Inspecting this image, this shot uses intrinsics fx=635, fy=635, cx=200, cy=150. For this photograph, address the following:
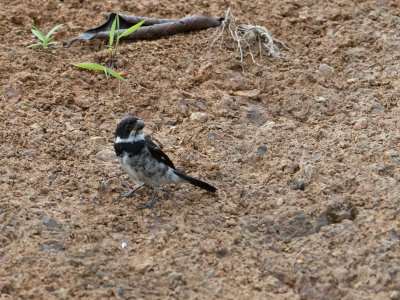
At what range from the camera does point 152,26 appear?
7273 millimetres

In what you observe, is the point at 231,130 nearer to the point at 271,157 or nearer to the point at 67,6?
the point at 271,157

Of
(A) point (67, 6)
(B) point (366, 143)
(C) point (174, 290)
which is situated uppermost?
(A) point (67, 6)

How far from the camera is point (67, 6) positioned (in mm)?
7648

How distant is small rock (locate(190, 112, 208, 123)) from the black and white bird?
891 mm

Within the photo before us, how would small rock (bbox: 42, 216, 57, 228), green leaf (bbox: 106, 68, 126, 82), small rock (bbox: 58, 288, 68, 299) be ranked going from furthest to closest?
green leaf (bbox: 106, 68, 126, 82) → small rock (bbox: 42, 216, 57, 228) → small rock (bbox: 58, 288, 68, 299)

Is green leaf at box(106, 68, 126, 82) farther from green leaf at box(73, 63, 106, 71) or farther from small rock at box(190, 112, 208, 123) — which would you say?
small rock at box(190, 112, 208, 123)

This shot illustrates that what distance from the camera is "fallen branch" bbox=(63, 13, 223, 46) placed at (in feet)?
23.6

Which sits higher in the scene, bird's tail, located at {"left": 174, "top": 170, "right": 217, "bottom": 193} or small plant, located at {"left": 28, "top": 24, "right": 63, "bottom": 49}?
small plant, located at {"left": 28, "top": 24, "right": 63, "bottom": 49}

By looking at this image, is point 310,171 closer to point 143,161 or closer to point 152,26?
point 143,161

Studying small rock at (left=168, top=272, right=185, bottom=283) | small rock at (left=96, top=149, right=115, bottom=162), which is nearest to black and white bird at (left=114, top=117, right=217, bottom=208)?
small rock at (left=96, top=149, right=115, bottom=162)

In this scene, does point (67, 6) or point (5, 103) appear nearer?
point (5, 103)

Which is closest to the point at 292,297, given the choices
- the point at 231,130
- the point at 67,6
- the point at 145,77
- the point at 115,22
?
the point at 231,130

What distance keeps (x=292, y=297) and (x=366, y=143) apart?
201 centimetres

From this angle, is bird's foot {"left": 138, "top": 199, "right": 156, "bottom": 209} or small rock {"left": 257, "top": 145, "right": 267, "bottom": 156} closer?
bird's foot {"left": 138, "top": 199, "right": 156, "bottom": 209}
